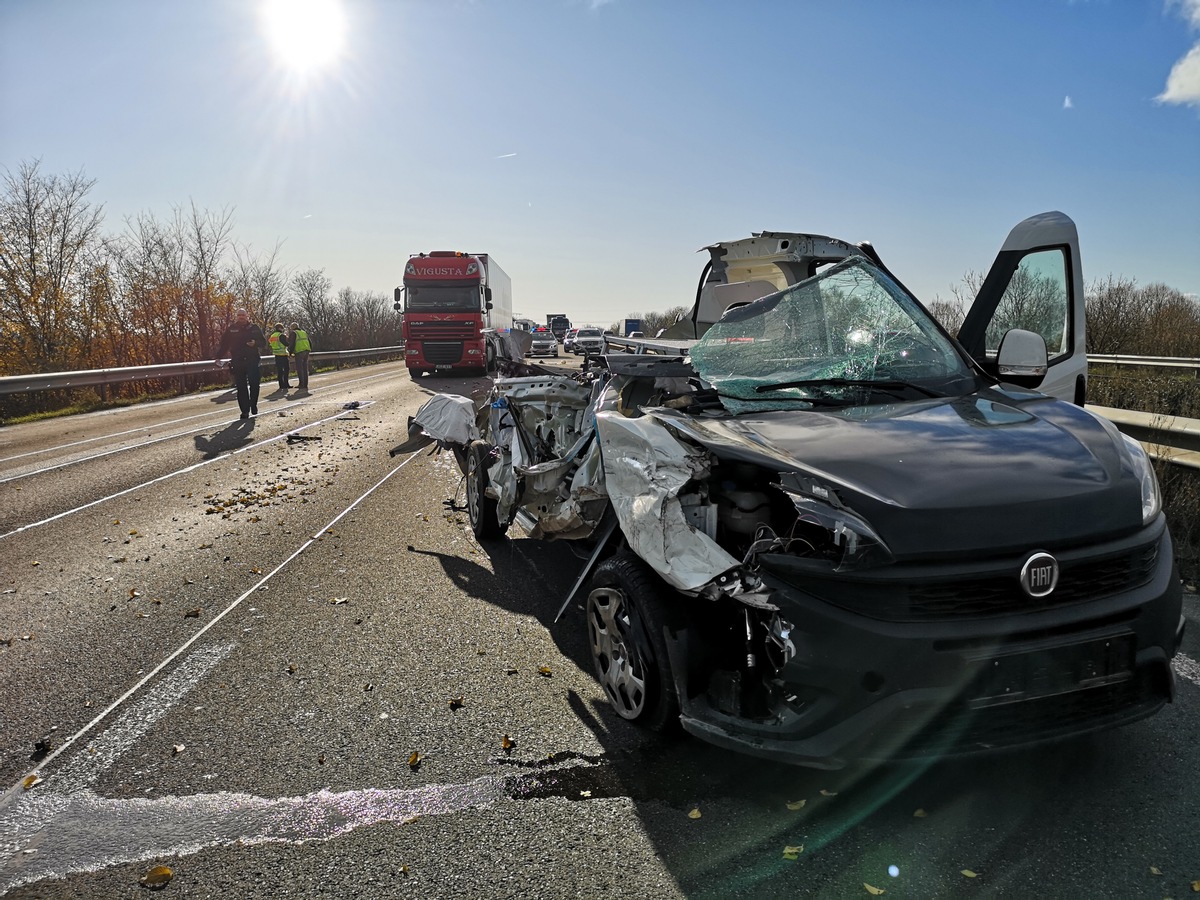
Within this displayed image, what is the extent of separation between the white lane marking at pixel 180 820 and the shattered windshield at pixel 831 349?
2002 mm

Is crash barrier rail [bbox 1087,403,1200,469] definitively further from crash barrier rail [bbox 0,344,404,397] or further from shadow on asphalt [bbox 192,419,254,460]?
crash barrier rail [bbox 0,344,404,397]

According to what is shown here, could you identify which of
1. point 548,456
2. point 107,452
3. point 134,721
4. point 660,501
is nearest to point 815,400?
point 660,501

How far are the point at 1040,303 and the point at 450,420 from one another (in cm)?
456

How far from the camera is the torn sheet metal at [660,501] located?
108 inches

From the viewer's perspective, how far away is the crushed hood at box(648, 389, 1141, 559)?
2.46 meters

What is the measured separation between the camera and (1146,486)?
286 cm

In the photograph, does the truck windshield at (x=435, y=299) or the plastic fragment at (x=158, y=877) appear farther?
the truck windshield at (x=435, y=299)

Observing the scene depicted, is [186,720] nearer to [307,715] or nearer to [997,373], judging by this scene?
[307,715]

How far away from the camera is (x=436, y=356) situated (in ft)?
82.7

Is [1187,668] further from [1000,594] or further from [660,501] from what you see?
[660,501]

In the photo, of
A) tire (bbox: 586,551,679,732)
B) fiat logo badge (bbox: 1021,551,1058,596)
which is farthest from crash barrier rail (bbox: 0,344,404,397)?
fiat logo badge (bbox: 1021,551,1058,596)

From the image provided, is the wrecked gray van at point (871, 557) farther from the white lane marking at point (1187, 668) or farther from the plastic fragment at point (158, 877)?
the plastic fragment at point (158, 877)

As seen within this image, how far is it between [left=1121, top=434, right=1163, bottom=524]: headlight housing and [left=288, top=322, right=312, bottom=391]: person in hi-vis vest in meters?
22.5

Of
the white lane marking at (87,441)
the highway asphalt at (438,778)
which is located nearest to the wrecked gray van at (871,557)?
the highway asphalt at (438,778)
